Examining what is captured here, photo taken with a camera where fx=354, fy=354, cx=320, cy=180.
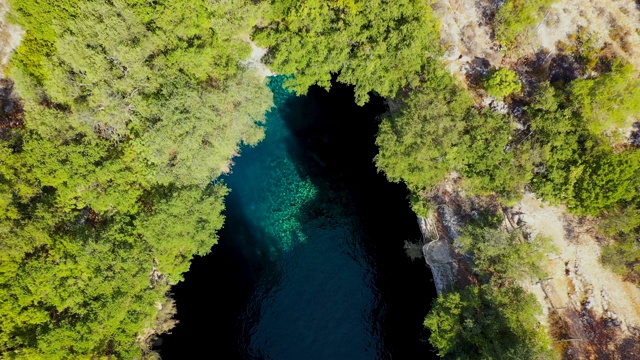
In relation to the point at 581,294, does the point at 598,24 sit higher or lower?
higher

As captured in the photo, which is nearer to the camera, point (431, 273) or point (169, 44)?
point (169, 44)

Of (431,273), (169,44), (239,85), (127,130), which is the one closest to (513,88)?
(431,273)

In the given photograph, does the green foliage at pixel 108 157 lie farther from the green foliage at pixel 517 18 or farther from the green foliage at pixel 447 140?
the green foliage at pixel 517 18

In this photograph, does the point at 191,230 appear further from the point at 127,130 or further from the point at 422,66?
the point at 422,66

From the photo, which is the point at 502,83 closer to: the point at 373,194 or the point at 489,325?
the point at 373,194

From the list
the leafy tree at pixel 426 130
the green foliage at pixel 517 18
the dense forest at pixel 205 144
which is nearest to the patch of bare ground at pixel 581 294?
the dense forest at pixel 205 144

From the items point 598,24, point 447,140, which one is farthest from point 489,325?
point 598,24

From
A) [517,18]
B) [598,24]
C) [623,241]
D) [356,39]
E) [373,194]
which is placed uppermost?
[356,39]

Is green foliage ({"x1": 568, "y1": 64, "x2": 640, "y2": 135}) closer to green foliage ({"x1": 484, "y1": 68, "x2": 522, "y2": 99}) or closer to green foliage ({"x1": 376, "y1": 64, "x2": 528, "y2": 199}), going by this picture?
green foliage ({"x1": 484, "y1": 68, "x2": 522, "y2": 99})
